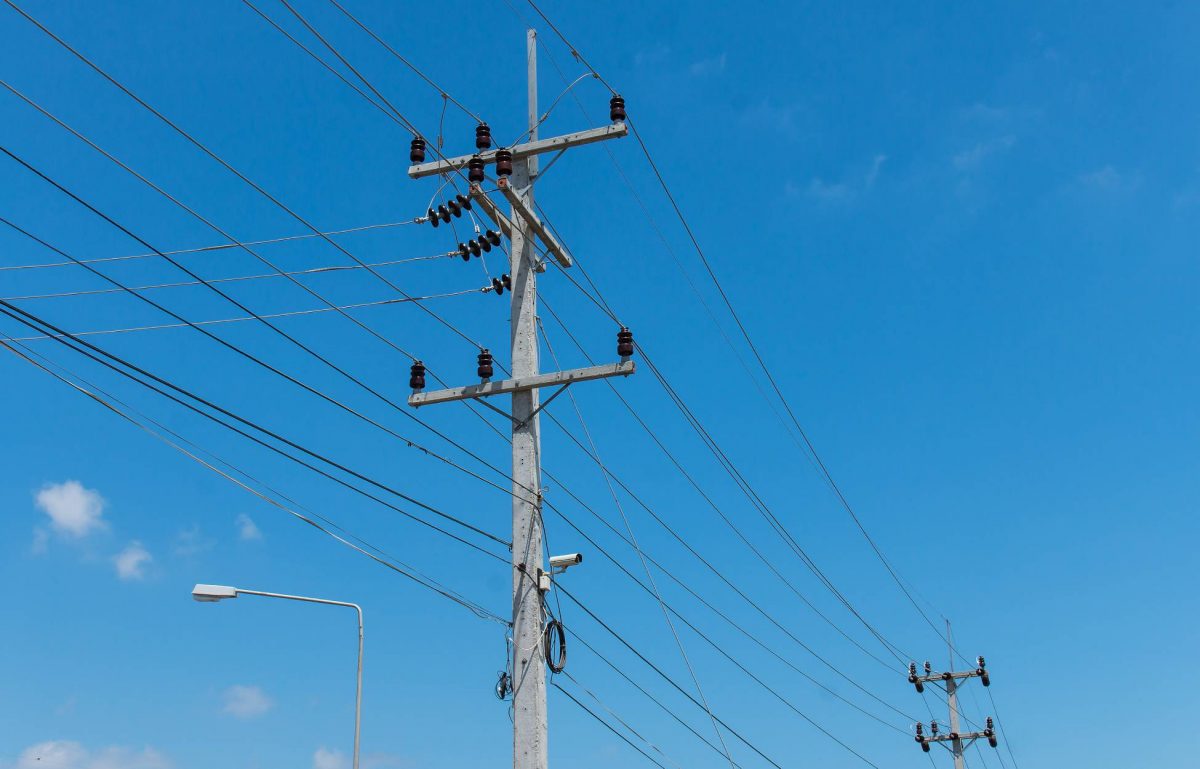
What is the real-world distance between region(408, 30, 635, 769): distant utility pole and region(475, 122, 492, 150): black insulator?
2 cm

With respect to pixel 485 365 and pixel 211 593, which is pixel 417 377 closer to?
pixel 485 365

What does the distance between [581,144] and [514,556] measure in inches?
251

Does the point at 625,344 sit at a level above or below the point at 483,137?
below

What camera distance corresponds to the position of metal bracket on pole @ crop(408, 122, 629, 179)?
18969 mm

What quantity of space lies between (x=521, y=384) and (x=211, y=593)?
652 centimetres

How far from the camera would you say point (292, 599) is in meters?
22.4

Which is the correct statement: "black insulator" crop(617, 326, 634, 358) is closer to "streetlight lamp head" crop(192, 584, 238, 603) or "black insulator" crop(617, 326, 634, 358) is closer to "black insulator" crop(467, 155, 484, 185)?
"black insulator" crop(467, 155, 484, 185)

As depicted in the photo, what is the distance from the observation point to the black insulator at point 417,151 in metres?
18.9

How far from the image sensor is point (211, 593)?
20.3m

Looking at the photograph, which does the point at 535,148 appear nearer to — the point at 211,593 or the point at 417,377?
the point at 417,377

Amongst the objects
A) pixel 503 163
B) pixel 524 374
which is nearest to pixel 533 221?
pixel 503 163

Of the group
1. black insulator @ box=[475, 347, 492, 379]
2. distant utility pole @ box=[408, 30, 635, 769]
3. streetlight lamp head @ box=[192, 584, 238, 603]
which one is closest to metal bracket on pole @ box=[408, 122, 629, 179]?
distant utility pole @ box=[408, 30, 635, 769]

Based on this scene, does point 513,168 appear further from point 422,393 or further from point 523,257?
point 422,393

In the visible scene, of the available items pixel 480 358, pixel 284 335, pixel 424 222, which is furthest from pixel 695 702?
pixel 284 335
